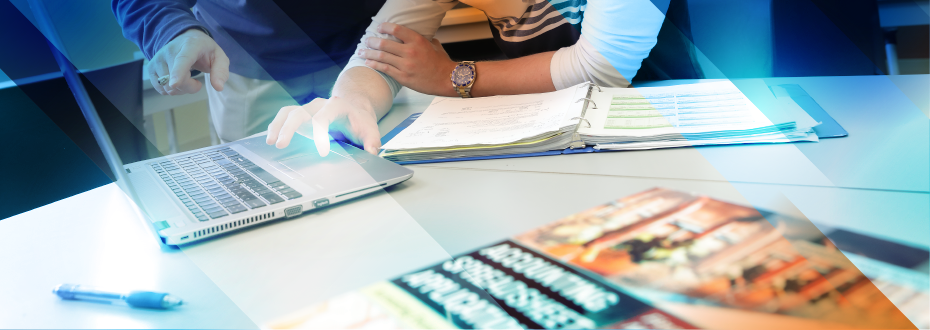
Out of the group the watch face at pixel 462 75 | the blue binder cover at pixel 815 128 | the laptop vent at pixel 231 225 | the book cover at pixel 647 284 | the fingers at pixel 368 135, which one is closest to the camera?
the book cover at pixel 647 284

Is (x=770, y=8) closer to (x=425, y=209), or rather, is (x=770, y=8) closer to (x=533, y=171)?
(x=533, y=171)

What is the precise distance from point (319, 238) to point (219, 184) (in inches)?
7.5

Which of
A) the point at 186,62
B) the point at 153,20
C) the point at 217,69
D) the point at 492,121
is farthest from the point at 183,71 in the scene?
the point at 492,121

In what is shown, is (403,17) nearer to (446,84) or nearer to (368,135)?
(446,84)

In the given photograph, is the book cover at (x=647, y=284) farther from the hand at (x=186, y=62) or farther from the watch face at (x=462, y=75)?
the hand at (x=186, y=62)

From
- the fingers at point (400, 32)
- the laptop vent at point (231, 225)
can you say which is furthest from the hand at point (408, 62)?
the laptop vent at point (231, 225)

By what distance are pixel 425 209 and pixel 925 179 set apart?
467 mm

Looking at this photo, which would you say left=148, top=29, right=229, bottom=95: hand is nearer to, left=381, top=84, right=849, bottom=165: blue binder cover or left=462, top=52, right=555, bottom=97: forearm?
left=381, top=84, right=849, bottom=165: blue binder cover

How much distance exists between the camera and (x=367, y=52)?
101 cm

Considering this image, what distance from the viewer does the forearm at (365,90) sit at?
2.82ft

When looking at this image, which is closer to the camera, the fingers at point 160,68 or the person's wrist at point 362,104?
the person's wrist at point 362,104

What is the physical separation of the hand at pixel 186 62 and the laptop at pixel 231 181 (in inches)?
9.1

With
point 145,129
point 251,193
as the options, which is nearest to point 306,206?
point 251,193

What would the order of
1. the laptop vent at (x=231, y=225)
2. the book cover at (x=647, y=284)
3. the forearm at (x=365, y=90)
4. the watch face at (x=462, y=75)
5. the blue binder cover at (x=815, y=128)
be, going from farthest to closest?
the watch face at (x=462, y=75) < the forearm at (x=365, y=90) < the blue binder cover at (x=815, y=128) < the laptop vent at (x=231, y=225) < the book cover at (x=647, y=284)
